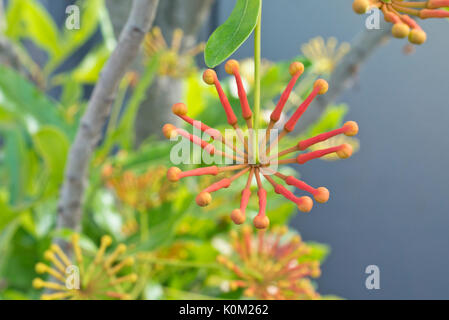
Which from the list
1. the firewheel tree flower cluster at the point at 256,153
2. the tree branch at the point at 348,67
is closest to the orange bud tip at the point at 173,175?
the firewheel tree flower cluster at the point at 256,153

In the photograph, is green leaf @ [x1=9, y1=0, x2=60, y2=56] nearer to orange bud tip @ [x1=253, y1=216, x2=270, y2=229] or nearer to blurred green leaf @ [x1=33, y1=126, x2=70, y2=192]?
blurred green leaf @ [x1=33, y1=126, x2=70, y2=192]

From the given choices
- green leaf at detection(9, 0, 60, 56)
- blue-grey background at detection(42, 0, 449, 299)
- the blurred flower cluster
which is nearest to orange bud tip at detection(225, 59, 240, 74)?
the blurred flower cluster

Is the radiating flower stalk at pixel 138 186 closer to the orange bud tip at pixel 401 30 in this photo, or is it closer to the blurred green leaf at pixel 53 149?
the blurred green leaf at pixel 53 149

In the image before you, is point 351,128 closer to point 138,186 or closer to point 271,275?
point 271,275

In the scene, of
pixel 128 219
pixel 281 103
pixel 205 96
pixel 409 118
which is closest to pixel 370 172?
pixel 409 118
